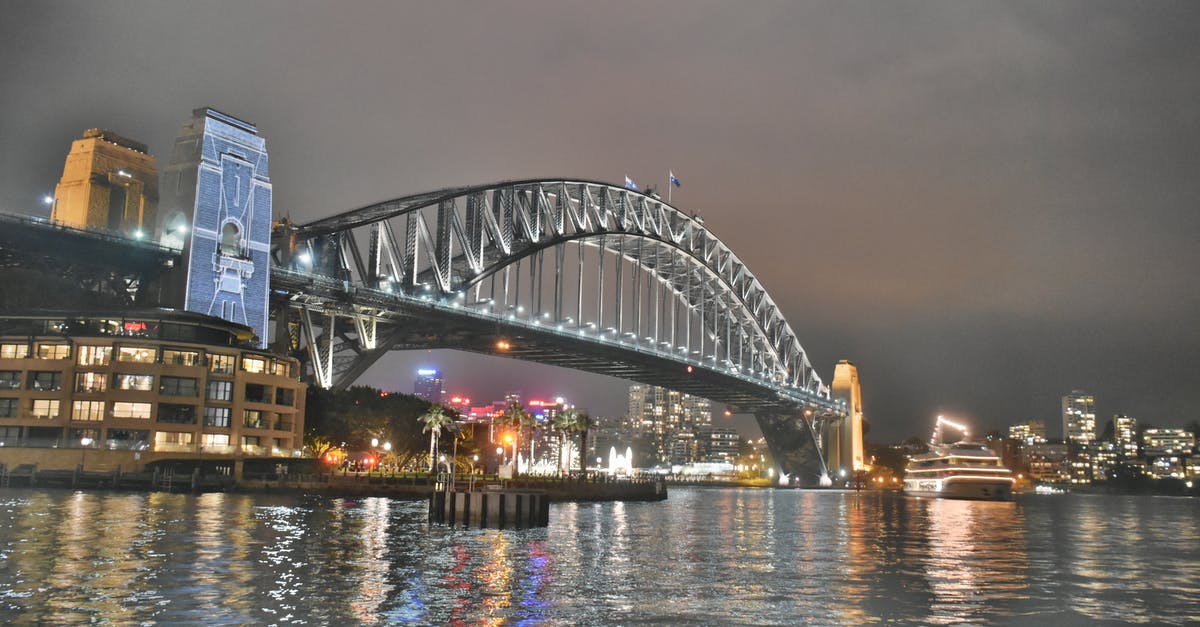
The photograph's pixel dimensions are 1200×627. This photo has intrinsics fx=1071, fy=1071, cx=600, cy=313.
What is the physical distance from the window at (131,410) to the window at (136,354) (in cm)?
330

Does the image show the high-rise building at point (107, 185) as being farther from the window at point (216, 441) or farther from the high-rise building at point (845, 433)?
the high-rise building at point (845, 433)

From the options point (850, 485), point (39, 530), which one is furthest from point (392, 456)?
point (850, 485)

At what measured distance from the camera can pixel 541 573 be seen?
114 ft

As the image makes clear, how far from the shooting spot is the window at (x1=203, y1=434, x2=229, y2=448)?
3353 inches

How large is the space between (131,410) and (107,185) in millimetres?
106887

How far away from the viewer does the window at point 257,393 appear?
292 feet

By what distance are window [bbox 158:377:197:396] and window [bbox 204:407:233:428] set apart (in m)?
1.95

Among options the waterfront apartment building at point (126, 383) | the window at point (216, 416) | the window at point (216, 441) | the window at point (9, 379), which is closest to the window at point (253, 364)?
the waterfront apartment building at point (126, 383)

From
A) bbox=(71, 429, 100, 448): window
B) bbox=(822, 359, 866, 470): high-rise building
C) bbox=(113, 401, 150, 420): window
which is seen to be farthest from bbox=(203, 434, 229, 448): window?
bbox=(822, 359, 866, 470): high-rise building

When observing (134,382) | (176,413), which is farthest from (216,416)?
(134,382)

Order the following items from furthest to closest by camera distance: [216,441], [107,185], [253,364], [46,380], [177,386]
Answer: [107,185] < [253,364] < [216,441] < [177,386] < [46,380]

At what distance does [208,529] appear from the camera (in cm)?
4478

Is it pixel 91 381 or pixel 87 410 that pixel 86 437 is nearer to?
pixel 87 410

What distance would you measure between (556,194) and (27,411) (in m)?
64.2
